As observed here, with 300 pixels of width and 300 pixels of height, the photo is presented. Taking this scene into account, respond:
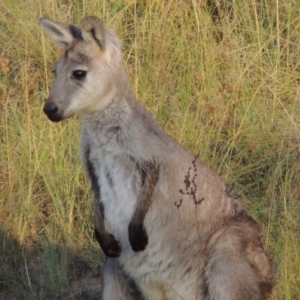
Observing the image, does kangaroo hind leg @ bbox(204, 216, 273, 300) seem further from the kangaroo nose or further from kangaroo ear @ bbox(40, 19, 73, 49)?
kangaroo ear @ bbox(40, 19, 73, 49)

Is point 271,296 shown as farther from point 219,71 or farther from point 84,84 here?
point 219,71

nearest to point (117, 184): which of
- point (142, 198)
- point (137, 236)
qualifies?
point (142, 198)

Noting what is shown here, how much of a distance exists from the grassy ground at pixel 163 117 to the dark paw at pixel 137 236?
826 mm

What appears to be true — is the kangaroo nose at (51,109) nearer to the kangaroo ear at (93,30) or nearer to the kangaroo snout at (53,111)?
the kangaroo snout at (53,111)

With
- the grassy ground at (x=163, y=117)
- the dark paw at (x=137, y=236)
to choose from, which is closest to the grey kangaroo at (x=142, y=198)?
the dark paw at (x=137, y=236)

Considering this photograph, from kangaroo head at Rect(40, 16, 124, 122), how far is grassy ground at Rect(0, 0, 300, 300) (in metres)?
1.32

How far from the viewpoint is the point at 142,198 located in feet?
15.9

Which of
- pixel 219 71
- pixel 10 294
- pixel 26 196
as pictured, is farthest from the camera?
pixel 219 71

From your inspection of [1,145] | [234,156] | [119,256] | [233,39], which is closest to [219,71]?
[233,39]

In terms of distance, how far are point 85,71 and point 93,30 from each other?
9.6 inches

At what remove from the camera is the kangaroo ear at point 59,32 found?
5.03 metres

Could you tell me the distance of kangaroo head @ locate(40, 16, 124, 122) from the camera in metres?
4.77

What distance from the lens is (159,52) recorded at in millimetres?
6789

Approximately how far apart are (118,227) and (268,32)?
263 cm
